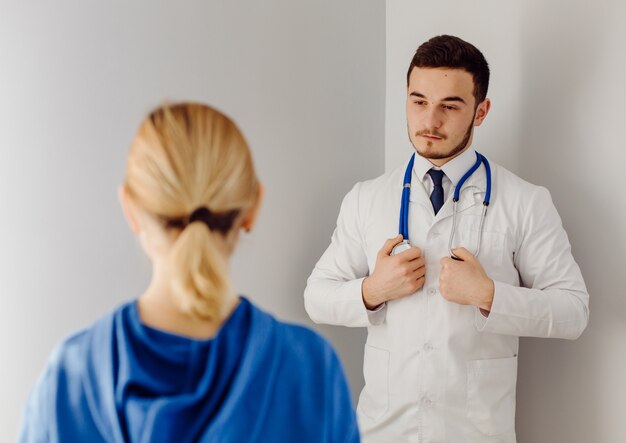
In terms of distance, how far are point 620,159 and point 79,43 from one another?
143cm

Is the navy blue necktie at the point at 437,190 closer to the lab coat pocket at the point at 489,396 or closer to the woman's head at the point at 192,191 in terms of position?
the lab coat pocket at the point at 489,396

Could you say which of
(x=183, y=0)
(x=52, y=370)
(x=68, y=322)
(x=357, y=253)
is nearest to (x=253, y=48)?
(x=183, y=0)

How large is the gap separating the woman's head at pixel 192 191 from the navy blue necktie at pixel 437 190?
1044mm

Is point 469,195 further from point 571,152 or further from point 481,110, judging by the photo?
point 571,152

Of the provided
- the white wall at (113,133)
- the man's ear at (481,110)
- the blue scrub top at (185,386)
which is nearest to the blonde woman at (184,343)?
the blue scrub top at (185,386)

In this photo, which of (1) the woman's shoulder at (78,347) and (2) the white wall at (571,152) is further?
(2) the white wall at (571,152)

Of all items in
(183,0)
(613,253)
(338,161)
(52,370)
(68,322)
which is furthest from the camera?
(338,161)

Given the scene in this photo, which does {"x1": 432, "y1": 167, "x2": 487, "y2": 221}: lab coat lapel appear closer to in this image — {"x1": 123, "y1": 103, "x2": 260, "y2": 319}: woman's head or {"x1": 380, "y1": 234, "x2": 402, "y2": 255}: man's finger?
{"x1": 380, "y1": 234, "x2": 402, "y2": 255}: man's finger

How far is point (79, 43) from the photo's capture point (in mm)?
1759

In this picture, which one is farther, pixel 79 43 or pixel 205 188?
pixel 79 43

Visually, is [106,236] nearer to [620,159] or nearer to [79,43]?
[79,43]

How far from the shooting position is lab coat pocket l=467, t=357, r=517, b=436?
1.93 m

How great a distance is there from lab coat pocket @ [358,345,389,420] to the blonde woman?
961 mm

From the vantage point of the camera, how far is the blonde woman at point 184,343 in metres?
1.00
